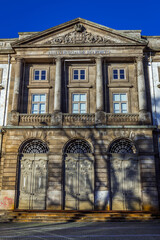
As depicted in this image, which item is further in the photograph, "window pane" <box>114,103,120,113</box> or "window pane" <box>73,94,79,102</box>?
"window pane" <box>73,94,79,102</box>

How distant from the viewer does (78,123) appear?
848 inches

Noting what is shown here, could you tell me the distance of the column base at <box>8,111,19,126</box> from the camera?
21641 mm

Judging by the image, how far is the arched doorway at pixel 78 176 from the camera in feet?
65.3

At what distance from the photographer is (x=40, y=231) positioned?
1310 cm

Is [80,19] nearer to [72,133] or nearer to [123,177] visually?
[72,133]

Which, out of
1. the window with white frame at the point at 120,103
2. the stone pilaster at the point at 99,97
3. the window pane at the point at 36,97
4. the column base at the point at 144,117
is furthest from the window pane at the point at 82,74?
the column base at the point at 144,117

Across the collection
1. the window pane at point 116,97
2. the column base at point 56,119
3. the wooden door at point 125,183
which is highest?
the window pane at point 116,97

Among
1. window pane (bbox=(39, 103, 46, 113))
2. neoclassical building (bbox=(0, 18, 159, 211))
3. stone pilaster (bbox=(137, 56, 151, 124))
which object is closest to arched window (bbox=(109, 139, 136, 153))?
neoclassical building (bbox=(0, 18, 159, 211))

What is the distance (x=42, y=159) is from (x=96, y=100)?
6.35 m

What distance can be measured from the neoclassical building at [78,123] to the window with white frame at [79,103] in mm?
82

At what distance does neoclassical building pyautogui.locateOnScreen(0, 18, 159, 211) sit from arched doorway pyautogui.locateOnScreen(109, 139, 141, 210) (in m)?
0.07

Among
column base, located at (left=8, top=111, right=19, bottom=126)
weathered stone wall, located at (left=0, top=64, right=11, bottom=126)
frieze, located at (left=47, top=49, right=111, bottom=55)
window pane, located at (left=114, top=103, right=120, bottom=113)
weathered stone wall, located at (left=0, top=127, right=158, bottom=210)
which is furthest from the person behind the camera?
frieze, located at (left=47, top=49, right=111, bottom=55)

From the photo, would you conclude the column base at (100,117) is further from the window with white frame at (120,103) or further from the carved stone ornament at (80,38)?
the carved stone ornament at (80,38)

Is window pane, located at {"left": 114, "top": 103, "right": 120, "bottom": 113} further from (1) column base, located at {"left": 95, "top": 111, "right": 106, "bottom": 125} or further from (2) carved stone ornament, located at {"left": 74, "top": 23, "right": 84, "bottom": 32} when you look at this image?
(2) carved stone ornament, located at {"left": 74, "top": 23, "right": 84, "bottom": 32}
